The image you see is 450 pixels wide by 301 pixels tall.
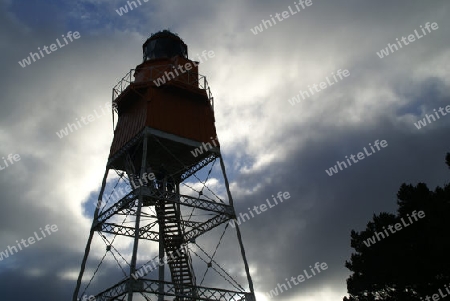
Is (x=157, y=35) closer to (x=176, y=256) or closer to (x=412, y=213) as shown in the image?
(x=176, y=256)

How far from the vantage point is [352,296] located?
30031mm

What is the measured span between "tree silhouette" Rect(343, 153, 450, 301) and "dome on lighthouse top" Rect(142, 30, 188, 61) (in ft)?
60.7

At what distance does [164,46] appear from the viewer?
29328 mm

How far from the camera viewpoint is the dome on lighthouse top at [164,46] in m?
29.1

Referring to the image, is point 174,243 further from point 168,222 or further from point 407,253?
point 407,253

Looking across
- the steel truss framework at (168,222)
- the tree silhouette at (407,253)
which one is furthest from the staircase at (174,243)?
the tree silhouette at (407,253)

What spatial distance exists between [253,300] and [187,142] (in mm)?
9411

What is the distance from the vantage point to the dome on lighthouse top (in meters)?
29.1

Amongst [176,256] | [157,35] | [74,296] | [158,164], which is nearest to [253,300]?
[176,256]

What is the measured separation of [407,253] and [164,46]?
69.8ft

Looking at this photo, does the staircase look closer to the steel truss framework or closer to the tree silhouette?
the steel truss framework

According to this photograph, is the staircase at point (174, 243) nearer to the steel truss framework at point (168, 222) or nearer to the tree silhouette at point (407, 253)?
the steel truss framework at point (168, 222)

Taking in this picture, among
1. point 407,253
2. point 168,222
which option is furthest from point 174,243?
point 407,253

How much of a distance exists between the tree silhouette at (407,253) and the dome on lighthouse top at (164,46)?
18.5 metres
